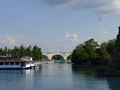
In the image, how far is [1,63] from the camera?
17038 centimetres

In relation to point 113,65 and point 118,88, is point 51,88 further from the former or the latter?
point 113,65

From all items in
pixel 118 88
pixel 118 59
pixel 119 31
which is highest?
pixel 119 31

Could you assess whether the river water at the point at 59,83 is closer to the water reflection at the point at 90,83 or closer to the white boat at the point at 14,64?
the water reflection at the point at 90,83

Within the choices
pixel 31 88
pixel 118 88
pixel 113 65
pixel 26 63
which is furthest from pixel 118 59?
pixel 26 63

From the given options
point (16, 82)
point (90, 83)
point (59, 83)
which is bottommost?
point (90, 83)

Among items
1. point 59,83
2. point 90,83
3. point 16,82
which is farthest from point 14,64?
point 90,83

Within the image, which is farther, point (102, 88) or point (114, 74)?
point (114, 74)

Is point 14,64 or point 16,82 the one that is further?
point 14,64

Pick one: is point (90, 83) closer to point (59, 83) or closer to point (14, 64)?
point (59, 83)

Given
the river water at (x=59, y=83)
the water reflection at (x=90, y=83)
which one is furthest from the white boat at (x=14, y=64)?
the water reflection at (x=90, y=83)

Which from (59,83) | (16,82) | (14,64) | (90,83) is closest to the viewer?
(59,83)

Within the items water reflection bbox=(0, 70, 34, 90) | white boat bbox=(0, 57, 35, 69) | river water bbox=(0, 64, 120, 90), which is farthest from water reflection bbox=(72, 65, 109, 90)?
white boat bbox=(0, 57, 35, 69)

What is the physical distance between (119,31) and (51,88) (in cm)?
4676

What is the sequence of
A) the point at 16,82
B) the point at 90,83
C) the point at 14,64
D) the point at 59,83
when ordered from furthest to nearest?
the point at 14,64 < the point at 16,82 < the point at 90,83 < the point at 59,83
